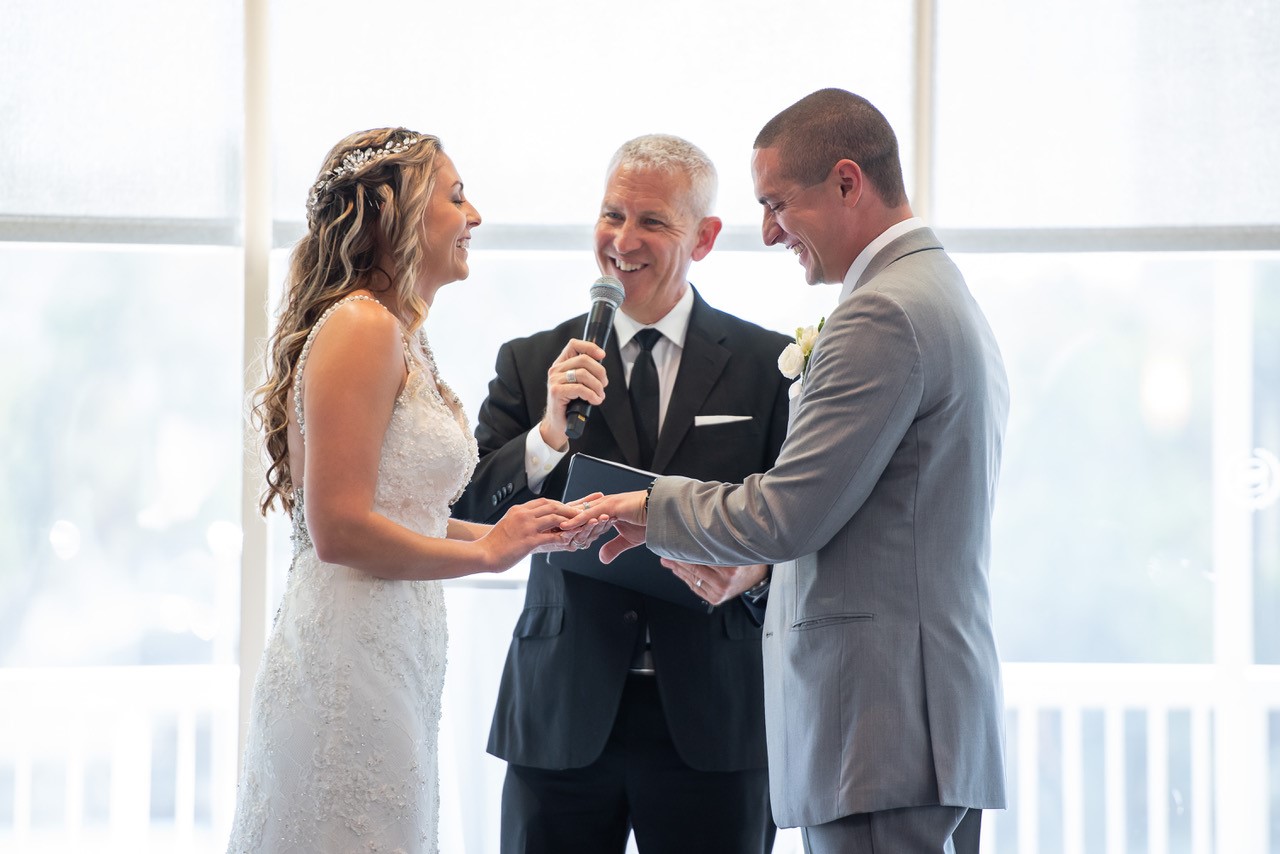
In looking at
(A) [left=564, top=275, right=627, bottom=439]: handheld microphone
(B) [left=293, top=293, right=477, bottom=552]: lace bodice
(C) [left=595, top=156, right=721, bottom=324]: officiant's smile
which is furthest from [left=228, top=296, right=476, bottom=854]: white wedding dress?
(C) [left=595, top=156, right=721, bottom=324]: officiant's smile

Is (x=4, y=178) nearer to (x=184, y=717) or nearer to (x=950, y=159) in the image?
(x=184, y=717)

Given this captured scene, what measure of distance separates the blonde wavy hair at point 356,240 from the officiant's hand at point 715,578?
708mm

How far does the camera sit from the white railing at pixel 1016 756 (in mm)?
3611

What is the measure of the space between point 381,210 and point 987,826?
9.07 feet

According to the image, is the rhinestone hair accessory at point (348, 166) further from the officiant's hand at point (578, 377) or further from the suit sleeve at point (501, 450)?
the suit sleeve at point (501, 450)

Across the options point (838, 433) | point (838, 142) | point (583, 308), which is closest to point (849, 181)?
point (838, 142)

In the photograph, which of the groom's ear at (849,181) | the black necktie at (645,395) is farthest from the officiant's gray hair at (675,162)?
the groom's ear at (849,181)

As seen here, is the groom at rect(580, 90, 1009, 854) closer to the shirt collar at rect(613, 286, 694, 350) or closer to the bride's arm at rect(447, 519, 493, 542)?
the bride's arm at rect(447, 519, 493, 542)

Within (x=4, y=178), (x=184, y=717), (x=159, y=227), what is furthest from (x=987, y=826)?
(x=4, y=178)

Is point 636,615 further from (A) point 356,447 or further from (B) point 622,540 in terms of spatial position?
(A) point 356,447

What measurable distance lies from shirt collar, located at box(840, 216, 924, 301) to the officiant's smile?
0.72 metres

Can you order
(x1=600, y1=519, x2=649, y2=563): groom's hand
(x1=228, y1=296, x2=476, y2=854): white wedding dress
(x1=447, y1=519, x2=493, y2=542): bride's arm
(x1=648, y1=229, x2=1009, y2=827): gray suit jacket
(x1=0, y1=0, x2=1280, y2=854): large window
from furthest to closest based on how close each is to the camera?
(x1=0, y1=0, x2=1280, y2=854): large window, (x1=447, y1=519, x2=493, y2=542): bride's arm, (x1=600, y1=519, x2=649, y2=563): groom's hand, (x1=228, y1=296, x2=476, y2=854): white wedding dress, (x1=648, y1=229, x2=1009, y2=827): gray suit jacket

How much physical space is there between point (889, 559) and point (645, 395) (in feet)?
2.96

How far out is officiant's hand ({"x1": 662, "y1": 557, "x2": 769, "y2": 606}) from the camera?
→ 227 centimetres
